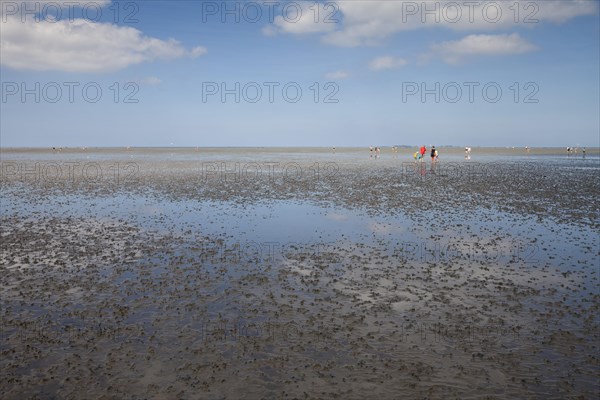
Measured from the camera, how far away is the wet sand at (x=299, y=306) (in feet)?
25.1

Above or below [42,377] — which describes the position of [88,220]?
above

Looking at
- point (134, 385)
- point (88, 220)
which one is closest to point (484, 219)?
point (134, 385)

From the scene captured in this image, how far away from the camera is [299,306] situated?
36.3 feet

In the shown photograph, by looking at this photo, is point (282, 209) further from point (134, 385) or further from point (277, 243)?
point (134, 385)

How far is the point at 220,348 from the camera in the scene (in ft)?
28.8

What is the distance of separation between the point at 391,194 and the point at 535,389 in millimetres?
26033

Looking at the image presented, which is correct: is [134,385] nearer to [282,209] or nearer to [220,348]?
[220,348]

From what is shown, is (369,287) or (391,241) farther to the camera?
(391,241)

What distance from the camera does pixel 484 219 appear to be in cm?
2281

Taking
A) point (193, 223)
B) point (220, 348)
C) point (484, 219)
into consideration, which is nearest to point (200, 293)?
point (220, 348)

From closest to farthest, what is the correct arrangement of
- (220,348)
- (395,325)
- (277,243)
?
(220,348)
(395,325)
(277,243)

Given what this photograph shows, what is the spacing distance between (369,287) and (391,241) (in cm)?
588

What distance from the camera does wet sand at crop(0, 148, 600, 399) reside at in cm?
766

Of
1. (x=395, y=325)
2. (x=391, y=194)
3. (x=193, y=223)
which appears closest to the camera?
(x=395, y=325)
